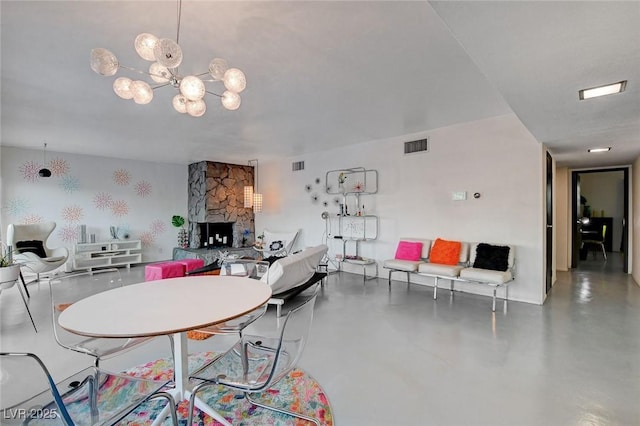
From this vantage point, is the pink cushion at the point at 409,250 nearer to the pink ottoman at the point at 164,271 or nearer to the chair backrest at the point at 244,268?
the chair backrest at the point at 244,268

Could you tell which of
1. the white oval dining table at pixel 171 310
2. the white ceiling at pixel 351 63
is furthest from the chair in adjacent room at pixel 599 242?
the white oval dining table at pixel 171 310

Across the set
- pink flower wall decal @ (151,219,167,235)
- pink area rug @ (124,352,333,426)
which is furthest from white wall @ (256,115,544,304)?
pink flower wall decal @ (151,219,167,235)

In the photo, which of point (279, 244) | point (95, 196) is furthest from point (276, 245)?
point (95, 196)

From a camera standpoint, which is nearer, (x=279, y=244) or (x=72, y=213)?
(x=72, y=213)

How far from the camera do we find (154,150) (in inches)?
255

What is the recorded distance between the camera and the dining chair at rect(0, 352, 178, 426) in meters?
1.21

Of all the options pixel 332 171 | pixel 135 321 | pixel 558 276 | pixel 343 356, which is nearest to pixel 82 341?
pixel 135 321

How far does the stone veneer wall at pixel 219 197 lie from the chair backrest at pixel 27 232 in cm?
293

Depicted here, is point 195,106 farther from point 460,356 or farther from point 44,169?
point 44,169

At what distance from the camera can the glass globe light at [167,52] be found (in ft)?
5.73

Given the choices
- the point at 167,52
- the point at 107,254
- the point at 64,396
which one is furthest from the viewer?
the point at 107,254

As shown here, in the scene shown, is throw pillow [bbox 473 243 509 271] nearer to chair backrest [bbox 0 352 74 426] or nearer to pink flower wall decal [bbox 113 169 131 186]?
chair backrest [bbox 0 352 74 426]

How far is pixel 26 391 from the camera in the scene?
3.64ft

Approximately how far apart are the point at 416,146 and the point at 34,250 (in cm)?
715
